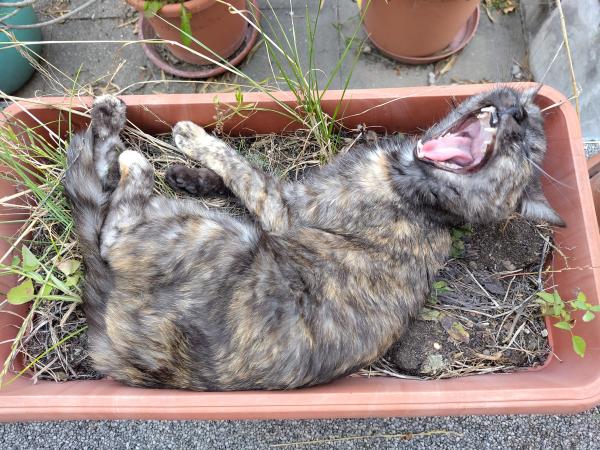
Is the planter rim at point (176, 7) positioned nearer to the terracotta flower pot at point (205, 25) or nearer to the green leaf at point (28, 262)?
the terracotta flower pot at point (205, 25)

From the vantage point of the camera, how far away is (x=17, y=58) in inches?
92.4

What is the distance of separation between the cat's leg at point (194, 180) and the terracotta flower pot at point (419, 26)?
995 millimetres

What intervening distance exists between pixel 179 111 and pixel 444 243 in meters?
1.14

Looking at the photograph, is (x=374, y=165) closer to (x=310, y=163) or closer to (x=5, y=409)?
(x=310, y=163)

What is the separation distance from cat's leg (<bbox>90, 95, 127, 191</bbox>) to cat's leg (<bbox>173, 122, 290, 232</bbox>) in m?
0.22

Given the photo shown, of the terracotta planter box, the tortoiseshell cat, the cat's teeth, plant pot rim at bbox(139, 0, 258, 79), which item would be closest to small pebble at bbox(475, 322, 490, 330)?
the terracotta planter box

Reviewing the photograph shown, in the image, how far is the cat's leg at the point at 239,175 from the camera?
5.94 ft

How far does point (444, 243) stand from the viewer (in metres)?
1.73

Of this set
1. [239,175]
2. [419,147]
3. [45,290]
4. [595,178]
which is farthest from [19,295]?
[595,178]

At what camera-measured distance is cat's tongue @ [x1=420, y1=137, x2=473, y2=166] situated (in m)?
1.66

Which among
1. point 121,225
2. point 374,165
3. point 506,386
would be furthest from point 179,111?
point 506,386

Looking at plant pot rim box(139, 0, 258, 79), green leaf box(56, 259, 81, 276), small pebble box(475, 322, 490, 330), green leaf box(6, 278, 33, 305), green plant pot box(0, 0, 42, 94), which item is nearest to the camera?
green leaf box(6, 278, 33, 305)

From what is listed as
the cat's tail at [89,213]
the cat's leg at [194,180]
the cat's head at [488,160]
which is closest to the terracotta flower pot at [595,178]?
the cat's head at [488,160]

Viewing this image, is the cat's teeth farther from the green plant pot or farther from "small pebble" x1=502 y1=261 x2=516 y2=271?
the green plant pot
